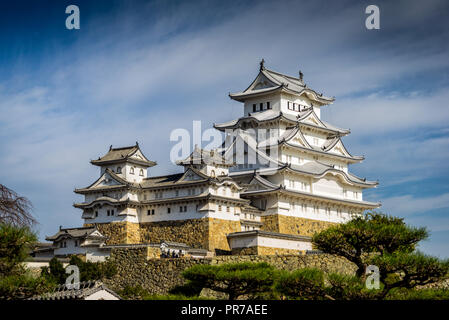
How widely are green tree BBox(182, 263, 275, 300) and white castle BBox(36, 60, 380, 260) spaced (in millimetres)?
13984

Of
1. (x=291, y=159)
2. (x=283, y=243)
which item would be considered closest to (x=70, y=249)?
(x=283, y=243)

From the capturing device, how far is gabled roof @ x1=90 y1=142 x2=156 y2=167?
2020 inches

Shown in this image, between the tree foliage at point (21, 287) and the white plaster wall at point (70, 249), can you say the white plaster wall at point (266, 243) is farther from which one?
the tree foliage at point (21, 287)

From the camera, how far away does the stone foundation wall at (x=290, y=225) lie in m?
50.5

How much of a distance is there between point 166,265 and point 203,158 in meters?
14.0

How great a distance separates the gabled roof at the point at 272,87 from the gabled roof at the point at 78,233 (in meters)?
19.9

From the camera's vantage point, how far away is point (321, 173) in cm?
5466

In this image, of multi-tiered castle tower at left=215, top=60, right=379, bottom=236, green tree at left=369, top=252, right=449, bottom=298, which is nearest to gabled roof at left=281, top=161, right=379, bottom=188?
multi-tiered castle tower at left=215, top=60, right=379, bottom=236

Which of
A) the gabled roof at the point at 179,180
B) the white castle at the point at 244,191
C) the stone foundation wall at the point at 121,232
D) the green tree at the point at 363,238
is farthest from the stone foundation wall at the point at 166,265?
the stone foundation wall at the point at 121,232

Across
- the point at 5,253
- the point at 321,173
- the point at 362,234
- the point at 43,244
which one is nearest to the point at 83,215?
the point at 43,244

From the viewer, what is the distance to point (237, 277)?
2767 centimetres

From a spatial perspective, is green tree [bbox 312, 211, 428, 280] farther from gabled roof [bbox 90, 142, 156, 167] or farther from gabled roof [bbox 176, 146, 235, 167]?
gabled roof [bbox 90, 142, 156, 167]
